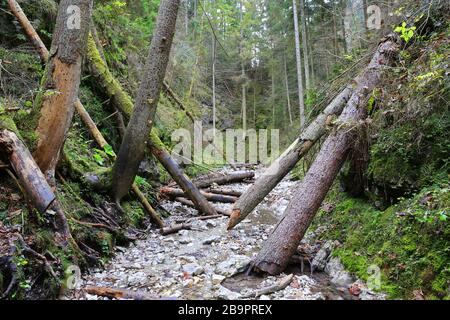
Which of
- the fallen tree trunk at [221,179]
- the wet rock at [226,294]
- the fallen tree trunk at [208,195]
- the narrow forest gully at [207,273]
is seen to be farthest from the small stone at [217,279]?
the fallen tree trunk at [221,179]

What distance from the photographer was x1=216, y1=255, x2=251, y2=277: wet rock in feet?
13.2

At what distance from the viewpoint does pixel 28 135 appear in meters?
4.19

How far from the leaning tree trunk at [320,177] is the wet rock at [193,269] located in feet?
2.35

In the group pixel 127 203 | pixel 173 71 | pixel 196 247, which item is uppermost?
pixel 173 71

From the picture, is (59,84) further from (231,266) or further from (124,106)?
(231,266)

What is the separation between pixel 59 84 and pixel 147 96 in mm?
1679

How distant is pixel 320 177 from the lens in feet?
14.7

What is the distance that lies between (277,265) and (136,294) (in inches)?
67.1

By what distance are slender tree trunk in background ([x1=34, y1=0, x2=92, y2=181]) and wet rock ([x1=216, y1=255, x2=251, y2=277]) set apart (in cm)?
260

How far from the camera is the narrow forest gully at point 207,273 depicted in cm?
348

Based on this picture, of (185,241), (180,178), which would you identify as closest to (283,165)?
(185,241)

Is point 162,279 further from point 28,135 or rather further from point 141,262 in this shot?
point 28,135

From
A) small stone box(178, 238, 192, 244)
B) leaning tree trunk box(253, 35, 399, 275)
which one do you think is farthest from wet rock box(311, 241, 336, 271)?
small stone box(178, 238, 192, 244)
